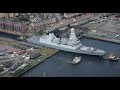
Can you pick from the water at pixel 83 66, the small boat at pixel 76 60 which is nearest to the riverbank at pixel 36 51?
the water at pixel 83 66

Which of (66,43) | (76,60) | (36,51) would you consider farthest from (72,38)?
(76,60)

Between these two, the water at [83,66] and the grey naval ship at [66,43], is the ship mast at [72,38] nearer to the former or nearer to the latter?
the grey naval ship at [66,43]

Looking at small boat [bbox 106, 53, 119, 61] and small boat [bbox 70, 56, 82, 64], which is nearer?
small boat [bbox 70, 56, 82, 64]

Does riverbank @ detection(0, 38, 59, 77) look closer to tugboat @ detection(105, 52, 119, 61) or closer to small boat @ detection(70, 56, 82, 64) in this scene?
small boat @ detection(70, 56, 82, 64)

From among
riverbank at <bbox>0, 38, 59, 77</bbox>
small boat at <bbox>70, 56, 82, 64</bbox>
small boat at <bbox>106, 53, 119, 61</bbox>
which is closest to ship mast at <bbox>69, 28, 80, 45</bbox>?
riverbank at <bbox>0, 38, 59, 77</bbox>

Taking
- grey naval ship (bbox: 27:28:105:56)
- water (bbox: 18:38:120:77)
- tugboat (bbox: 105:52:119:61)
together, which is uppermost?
grey naval ship (bbox: 27:28:105:56)

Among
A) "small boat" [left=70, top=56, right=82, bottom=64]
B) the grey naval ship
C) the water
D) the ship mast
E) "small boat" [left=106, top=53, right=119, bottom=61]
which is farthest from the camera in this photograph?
the ship mast
